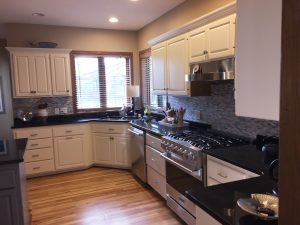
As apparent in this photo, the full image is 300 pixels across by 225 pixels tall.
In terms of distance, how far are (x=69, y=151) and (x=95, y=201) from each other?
1.37 meters

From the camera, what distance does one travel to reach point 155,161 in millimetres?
3195

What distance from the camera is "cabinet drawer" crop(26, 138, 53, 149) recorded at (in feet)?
13.3

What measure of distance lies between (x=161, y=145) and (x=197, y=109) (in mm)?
837

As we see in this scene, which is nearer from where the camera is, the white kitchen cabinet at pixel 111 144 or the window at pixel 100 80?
the white kitchen cabinet at pixel 111 144

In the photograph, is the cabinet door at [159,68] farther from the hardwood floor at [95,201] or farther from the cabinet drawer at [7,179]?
the cabinet drawer at [7,179]

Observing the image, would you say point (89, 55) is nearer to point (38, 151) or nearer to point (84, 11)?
point (84, 11)

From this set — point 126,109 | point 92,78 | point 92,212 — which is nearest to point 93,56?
point 92,78

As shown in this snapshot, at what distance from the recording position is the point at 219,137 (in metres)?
2.63

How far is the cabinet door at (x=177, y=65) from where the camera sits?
2961 mm

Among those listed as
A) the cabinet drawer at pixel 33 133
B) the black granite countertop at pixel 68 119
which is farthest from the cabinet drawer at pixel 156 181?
the cabinet drawer at pixel 33 133

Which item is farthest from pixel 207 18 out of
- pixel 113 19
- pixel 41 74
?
pixel 41 74

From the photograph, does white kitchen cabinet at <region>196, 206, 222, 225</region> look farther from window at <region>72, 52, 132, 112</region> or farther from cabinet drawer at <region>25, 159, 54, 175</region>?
window at <region>72, 52, 132, 112</region>

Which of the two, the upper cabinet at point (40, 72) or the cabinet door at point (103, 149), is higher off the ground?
the upper cabinet at point (40, 72)

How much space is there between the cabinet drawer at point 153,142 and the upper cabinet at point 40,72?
6.48ft
